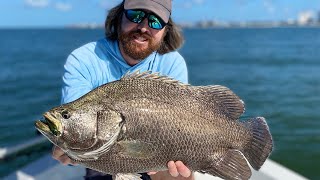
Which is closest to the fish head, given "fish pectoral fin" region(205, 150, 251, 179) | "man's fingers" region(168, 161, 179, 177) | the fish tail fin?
"man's fingers" region(168, 161, 179, 177)

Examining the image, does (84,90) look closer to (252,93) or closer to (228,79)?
(252,93)

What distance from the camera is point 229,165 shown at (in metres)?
3.26

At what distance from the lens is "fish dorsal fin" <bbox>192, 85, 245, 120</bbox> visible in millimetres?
3209

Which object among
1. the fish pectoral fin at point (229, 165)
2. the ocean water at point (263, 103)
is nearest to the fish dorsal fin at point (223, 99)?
the fish pectoral fin at point (229, 165)

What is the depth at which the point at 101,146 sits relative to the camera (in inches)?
112

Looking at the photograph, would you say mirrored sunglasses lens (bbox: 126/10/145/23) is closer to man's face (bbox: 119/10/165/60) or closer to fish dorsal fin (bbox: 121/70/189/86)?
man's face (bbox: 119/10/165/60)

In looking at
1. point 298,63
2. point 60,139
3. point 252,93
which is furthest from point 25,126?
point 298,63

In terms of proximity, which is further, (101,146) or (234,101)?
→ (234,101)

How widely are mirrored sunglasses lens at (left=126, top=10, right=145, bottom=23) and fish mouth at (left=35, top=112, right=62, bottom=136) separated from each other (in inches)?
58.9

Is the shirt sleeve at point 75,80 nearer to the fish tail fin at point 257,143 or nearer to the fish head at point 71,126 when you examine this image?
the fish head at point 71,126

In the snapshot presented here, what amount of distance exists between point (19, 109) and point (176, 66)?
46.8 feet

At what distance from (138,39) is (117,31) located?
0.59m

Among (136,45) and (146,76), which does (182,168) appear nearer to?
(146,76)

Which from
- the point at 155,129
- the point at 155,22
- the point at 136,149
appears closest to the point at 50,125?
the point at 136,149
